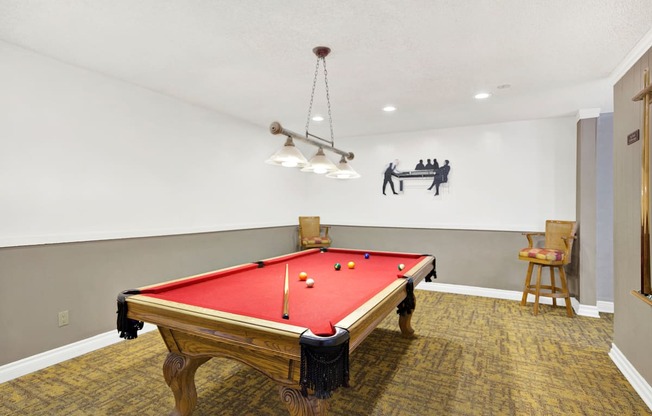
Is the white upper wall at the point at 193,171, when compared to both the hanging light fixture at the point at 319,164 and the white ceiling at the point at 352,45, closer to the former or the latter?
the white ceiling at the point at 352,45

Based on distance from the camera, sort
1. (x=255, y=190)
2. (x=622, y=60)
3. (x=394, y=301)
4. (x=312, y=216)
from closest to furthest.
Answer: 1. (x=394, y=301)
2. (x=622, y=60)
3. (x=255, y=190)
4. (x=312, y=216)

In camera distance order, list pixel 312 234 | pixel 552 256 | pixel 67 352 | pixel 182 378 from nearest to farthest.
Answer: pixel 182 378
pixel 67 352
pixel 552 256
pixel 312 234

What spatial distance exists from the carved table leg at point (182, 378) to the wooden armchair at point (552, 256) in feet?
12.2

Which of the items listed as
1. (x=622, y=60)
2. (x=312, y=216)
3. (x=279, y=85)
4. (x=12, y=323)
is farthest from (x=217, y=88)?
(x=622, y=60)

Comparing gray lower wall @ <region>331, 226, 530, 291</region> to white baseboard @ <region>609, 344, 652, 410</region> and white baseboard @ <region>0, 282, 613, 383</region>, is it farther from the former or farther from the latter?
white baseboard @ <region>609, 344, 652, 410</region>

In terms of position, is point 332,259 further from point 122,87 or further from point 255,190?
point 122,87

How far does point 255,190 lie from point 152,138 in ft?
5.60

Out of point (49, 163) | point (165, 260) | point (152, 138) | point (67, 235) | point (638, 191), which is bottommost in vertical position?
point (165, 260)

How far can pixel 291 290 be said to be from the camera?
2.09 m

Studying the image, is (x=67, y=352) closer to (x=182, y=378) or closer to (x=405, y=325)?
(x=182, y=378)

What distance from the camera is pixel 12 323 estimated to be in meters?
2.50

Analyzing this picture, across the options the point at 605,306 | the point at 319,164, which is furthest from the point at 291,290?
the point at 605,306

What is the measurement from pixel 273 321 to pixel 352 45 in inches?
78.5

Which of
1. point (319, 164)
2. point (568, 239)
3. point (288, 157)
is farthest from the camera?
point (568, 239)
